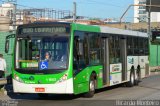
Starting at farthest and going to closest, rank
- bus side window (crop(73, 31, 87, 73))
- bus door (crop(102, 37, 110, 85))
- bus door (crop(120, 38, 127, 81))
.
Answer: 1. bus door (crop(120, 38, 127, 81))
2. bus door (crop(102, 37, 110, 85))
3. bus side window (crop(73, 31, 87, 73))

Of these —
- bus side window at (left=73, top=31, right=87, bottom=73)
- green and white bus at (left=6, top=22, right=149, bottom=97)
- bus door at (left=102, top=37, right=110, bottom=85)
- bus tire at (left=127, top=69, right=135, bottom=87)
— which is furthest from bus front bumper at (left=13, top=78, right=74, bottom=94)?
bus tire at (left=127, top=69, right=135, bottom=87)

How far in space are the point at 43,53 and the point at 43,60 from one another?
10.5 inches

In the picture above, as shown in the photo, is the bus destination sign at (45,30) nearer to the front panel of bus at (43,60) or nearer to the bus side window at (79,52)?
the front panel of bus at (43,60)

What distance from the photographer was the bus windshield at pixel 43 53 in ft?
47.5

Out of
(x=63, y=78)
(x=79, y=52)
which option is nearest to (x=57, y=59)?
(x=63, y=78)

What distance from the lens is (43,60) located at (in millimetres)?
14547

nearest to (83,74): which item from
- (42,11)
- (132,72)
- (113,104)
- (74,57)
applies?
(74,57)

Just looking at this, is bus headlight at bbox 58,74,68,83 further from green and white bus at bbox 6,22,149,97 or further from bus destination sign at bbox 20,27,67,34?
bus destination sign at bbox 20,27,67,34

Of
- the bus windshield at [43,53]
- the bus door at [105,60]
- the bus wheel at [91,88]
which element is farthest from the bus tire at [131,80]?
the bus windshield at [43,53]

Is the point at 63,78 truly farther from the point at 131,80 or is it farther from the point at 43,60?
the point at 131,80

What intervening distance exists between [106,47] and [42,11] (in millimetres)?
20074

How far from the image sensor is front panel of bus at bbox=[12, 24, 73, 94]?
14320 mm

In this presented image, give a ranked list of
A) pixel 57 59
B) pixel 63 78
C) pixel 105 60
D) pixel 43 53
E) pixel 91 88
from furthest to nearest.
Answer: pixel 105 60
pixel 91 88
pixel 43 53
pixel 57 59
pixel 63 78

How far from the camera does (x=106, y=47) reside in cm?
1786
